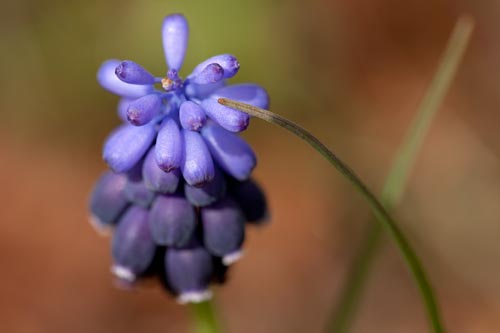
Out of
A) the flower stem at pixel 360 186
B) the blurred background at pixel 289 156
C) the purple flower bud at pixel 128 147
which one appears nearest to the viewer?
the flower stem at pixel 360 186

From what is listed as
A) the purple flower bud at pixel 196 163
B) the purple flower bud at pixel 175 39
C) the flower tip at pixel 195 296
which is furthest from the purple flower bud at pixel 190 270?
the purple flower bud at pixel 175 39

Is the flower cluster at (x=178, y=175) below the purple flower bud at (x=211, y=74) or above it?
below

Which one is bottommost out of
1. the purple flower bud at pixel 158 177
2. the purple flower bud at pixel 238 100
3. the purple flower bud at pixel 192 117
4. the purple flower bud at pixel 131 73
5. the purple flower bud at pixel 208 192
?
the purple flower bud at pixel 208 192

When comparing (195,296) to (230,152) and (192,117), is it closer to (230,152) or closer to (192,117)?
(230,152)

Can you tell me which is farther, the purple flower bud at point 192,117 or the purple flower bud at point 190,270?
the purple flower bud at point 190,270

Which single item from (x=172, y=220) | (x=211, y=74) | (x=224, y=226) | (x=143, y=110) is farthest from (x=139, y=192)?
(x=211, y=74)

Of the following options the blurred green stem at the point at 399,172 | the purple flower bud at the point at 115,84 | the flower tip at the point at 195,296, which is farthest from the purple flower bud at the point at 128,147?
the blurred green stem at the point at 399,172

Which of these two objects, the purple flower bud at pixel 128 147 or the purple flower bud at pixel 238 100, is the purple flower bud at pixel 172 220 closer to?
the purple flower bud at pixel 128 147

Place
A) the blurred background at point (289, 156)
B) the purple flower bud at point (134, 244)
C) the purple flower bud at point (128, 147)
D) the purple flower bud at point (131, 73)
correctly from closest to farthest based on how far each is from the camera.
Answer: the purple flower bud at point (131, 73) < the purple flower bud at point (128, 147) < the purple flower bud at point (134, 244) < the blurred background at point (289, 156)
